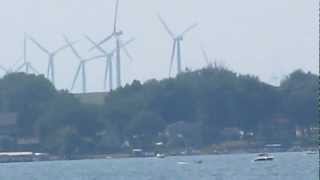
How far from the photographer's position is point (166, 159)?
197750mm

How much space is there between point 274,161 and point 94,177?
3164 centimetres

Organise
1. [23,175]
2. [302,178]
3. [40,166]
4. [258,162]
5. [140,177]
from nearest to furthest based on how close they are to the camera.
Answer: [302,178] < [140,177] < [23,175] < [258,162] < [40,166]

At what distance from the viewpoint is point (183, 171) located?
151 metres

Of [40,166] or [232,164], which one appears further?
[40,166]

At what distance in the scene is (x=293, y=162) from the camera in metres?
164

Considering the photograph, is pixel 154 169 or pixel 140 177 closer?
pixel 140 177

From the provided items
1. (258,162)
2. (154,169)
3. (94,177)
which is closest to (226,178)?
(94,177)

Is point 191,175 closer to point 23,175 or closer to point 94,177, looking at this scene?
point 94,177

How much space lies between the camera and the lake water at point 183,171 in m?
134

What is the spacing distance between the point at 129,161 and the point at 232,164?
3468cm

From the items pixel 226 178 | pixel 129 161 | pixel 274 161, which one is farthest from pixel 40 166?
pixel 226 178

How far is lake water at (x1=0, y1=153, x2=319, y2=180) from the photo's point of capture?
441 feet

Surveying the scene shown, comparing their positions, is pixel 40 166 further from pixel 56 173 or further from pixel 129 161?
pixel 56 173

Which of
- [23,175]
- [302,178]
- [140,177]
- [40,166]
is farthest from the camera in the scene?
[40,166]
